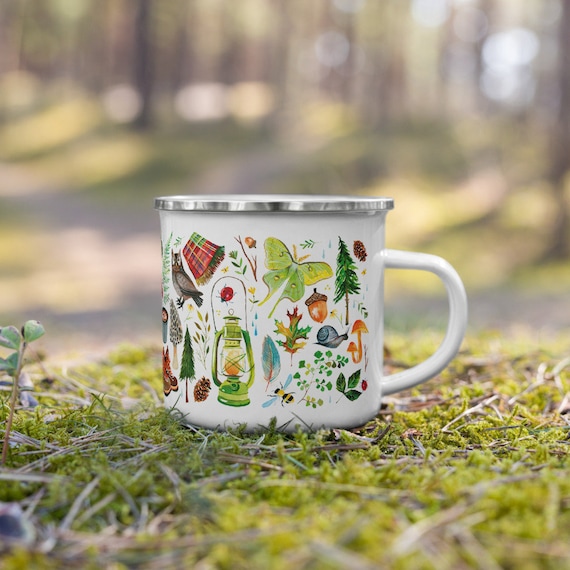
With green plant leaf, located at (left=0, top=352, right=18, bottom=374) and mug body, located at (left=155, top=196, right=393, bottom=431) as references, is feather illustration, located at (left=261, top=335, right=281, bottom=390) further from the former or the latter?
green plant leaf, located at (left=0, top=352, right=18, bottom=374)

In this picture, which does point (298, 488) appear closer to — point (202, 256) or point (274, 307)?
point (274, 307)

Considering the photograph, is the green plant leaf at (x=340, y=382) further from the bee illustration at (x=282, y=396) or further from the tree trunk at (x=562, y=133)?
the tree trunk at (x=562, y=133)

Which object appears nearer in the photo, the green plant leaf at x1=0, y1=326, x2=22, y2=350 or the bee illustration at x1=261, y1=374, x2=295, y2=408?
the green plant leaf at x1=0, y1=326, x2=22, y2=350

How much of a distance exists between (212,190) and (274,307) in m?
13.5

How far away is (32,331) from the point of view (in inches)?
60.0

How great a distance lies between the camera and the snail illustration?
1722mm

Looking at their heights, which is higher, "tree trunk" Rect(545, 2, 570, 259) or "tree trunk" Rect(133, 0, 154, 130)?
"tree trunk" Rect(133, 0, 154, 130)

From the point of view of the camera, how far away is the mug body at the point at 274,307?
1.68 m

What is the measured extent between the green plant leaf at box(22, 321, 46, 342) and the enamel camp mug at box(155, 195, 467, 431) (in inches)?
14.9

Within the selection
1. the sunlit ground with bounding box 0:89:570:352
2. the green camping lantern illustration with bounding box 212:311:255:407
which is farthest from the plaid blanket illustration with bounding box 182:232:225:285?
the sunlit ground with bounding box 0:89:570:352

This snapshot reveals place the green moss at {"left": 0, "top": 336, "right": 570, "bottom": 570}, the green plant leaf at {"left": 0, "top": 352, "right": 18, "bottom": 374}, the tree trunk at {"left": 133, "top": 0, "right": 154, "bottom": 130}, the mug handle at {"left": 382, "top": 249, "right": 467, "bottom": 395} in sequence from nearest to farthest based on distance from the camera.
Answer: the green moss at {"left": 0, "top": 336, "right": 570, "bottom": 570}
the green plant leaf at {"left": 0, "top": 352, "right": 18, "bottom": 374}
the mug handle at {"left": 382, "top": 249, "right": 467, "bottom": 395}
the tree trunk at {"left": 133, "top": 0, "right": 154, "bottom": 130}

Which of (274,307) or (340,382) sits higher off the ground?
(274,307)

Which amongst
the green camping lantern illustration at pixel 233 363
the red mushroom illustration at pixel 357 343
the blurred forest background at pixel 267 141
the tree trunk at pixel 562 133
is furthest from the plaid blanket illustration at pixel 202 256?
the tree trunk at pixel 562 133

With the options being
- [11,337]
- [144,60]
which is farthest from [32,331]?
[144,60]
